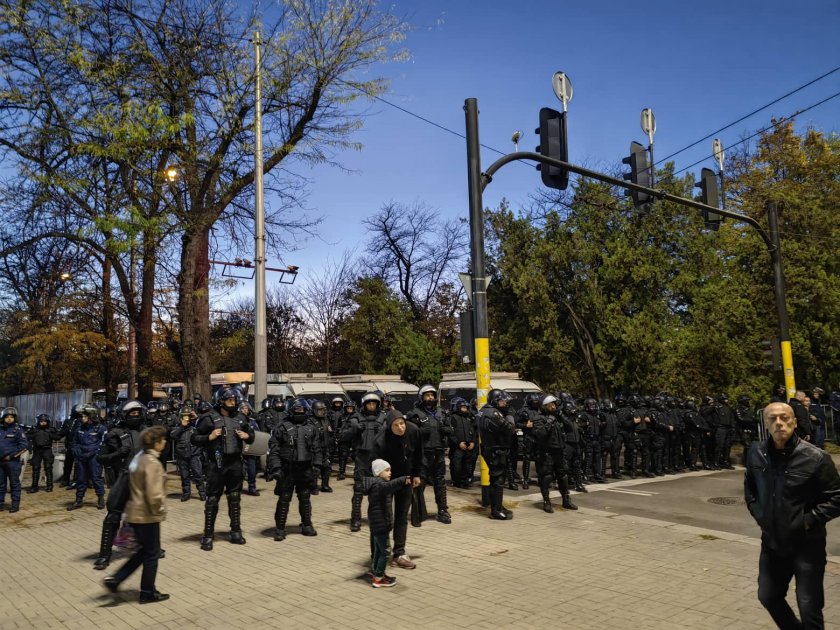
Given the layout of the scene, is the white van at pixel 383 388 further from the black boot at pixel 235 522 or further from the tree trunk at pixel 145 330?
the black boot at pixel 235 522

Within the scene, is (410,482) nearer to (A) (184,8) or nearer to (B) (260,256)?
(B) (260,256)

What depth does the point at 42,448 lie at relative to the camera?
1434 cm

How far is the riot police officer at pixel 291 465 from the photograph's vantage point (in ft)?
29.2

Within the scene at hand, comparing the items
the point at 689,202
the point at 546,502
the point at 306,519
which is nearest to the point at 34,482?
the point at 306,519

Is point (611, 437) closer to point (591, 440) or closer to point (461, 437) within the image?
point (591, 440)

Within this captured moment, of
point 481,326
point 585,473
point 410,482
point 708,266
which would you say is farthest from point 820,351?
point 410,482

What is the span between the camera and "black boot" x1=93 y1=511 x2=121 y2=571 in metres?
7.54

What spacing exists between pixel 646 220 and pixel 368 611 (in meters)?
22.1

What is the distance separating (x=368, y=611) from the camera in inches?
231

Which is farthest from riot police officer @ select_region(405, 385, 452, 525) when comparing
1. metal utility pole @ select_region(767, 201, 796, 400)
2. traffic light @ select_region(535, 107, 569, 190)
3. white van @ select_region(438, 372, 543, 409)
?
white van @ select_region(438, 372, 543, 409)

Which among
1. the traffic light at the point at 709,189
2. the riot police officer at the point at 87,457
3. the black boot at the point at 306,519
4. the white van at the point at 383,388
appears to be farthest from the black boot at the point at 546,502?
the white van at the point at 383,388

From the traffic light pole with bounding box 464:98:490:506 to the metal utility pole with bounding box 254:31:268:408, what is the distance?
5471mm

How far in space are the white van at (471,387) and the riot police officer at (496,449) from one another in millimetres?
9906

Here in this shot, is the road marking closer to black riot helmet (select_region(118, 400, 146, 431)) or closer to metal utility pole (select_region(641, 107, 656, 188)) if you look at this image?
metal utility pole (select_region(641, 107, 656, 188))
